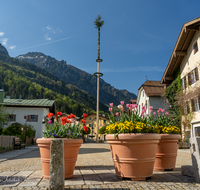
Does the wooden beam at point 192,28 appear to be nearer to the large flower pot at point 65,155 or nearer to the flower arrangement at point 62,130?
the flower arrangement at point 62,130

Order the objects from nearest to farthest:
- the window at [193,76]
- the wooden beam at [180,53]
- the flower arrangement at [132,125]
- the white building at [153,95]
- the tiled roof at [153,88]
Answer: the flower arrangement at [132,125] < the window at [193,76] < the wooden beam at [180,53] < the white building at [153,95] < the tiled roof at [153,88]

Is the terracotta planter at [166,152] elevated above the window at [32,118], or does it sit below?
below

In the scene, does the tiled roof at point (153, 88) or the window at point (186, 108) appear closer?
the window at point (186, 108)

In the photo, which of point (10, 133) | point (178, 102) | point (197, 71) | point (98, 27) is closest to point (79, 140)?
point (197, 71)

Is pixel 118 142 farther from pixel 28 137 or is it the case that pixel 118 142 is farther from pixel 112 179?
pixel 28 137

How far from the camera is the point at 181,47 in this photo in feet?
52.0

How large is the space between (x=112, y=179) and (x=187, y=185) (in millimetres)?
1343

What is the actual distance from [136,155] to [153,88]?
81.9 feet

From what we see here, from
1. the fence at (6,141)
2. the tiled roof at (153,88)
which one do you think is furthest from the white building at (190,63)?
the fence at (6,141)

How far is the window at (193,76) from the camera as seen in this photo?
14.2m

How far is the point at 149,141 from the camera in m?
3.65

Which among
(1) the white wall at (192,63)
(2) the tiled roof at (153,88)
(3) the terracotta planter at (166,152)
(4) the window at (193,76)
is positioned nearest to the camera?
(3) the terracotta planter at (166,152)

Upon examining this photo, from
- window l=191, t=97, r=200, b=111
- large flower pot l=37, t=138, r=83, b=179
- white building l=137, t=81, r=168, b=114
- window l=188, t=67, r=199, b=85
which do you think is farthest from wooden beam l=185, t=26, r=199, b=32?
large flower pot l=37, t=138, r=83, b=179

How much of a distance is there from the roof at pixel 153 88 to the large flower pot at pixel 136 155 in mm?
22910
